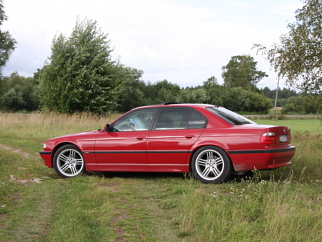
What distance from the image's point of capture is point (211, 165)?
7164 mm

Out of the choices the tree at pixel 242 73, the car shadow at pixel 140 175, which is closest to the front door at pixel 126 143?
the car shadow at pixel 140 175

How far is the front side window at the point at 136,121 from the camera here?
795 cm

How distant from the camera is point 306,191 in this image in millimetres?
6422

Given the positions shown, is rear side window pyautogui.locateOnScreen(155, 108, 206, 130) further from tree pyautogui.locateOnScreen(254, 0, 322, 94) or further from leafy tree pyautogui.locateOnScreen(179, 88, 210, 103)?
leafy tree pyautogui.locateOnScreen(179, 88, 210, 103)

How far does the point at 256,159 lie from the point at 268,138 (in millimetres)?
421

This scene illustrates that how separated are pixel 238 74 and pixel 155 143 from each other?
88232mm

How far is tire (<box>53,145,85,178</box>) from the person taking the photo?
841 cm

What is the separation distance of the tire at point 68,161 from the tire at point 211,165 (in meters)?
2.63

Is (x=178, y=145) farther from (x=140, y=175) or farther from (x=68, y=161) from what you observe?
(x=68, y=161)

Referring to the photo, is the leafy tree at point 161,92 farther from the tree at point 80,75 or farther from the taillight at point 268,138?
the taillight at point 268,138

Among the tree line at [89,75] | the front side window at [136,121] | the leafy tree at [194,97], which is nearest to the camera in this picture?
the front side window at [136,121]

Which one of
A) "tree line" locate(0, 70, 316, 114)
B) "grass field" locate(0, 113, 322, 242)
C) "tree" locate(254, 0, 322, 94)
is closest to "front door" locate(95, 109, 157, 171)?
"grass field" locate(0, 113, 322, 242)

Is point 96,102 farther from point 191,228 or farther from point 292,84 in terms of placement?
point 191,228

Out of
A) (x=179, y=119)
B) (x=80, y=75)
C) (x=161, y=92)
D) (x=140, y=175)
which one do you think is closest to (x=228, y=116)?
(x=179, y=119)
